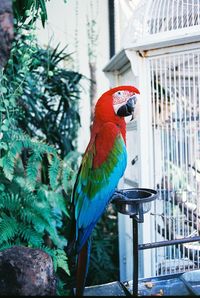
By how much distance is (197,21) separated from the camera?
2.21 m

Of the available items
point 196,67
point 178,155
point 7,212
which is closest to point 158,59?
point 196,67

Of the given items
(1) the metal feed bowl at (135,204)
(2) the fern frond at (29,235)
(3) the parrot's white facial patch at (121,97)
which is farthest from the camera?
(2) the fern frond at (29,235)

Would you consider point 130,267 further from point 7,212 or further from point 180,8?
point 180,8

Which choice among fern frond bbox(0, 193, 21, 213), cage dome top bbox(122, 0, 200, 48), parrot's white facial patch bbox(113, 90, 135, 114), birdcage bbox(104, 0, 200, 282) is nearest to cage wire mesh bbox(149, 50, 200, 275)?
birdcage bbox(104, 0, 200, 282)

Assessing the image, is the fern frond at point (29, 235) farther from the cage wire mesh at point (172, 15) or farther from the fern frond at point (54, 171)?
the cage wire mesh at point (172, 15)

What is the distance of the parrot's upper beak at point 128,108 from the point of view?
5.49 feet

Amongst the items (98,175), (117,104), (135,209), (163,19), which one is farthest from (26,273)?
(163,19)

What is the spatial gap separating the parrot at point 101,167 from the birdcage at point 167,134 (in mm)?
692

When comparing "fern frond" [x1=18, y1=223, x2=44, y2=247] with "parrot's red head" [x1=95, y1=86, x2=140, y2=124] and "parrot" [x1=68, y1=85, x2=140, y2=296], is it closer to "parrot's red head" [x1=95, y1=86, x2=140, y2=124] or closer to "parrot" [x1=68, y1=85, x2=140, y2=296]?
"parrot" [x1=68, y1=85, x2=140, y2=296]

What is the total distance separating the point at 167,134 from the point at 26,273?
153cm

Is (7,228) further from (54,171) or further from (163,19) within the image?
(163,19)

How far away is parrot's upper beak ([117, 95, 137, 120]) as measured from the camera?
5.49 feet

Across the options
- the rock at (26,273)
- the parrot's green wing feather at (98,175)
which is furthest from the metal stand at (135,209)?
the rock at (26,273)

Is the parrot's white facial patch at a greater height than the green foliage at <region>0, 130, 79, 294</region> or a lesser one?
greater
